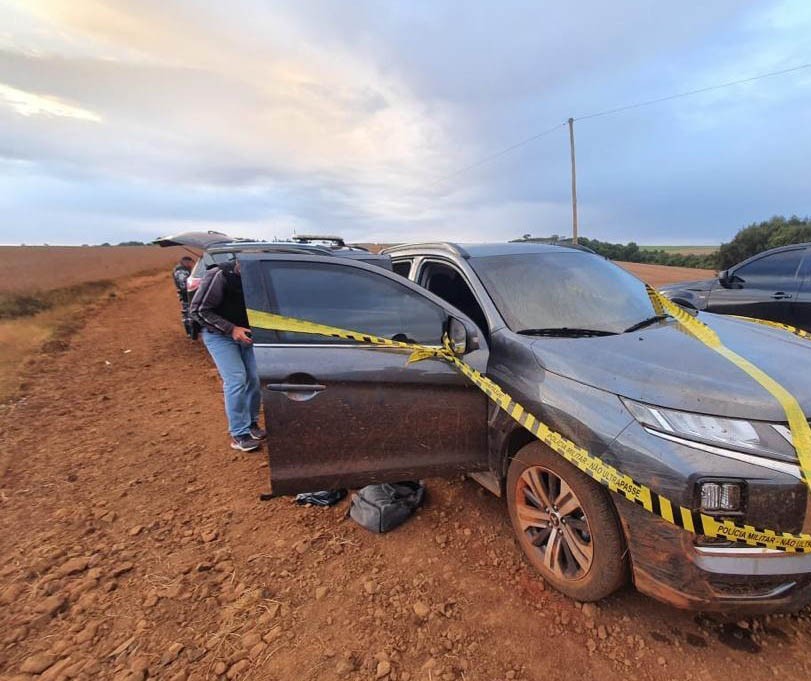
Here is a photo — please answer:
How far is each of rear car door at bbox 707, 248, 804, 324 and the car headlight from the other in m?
5.02

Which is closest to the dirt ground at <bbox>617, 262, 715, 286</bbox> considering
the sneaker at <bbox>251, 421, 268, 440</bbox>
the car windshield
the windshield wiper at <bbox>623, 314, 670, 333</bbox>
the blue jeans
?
the car windshield

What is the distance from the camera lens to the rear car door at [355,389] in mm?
2441

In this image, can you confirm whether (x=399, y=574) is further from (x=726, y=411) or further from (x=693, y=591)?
(x=726, y=411)

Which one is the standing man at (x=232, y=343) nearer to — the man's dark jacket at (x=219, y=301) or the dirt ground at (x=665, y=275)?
the man's dark jacket at (x=219, y=301)

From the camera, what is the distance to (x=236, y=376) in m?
3.82

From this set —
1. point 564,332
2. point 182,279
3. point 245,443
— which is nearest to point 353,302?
point 564,332

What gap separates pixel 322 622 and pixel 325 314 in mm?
1591

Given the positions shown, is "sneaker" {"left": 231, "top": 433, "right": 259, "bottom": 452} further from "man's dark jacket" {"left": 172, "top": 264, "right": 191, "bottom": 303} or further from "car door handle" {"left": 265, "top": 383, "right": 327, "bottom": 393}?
"man's dark jacket" {"left": 172, "top": 264, "right": 191, "bottom": 303}

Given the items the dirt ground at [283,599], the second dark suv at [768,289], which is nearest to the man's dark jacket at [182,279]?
the dirt ground at [283,599]

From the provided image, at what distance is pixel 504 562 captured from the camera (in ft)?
8.30

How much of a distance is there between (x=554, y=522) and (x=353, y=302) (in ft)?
5.28

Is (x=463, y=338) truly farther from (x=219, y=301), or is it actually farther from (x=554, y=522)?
(x=219, y=301)

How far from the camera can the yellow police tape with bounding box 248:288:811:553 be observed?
1.69m

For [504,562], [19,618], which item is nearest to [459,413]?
[504,562]
